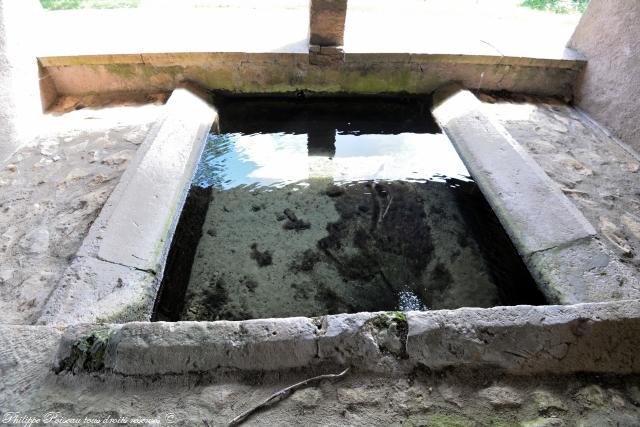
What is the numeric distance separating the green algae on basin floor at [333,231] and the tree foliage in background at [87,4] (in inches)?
130

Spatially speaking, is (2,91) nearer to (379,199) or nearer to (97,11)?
(97,11)

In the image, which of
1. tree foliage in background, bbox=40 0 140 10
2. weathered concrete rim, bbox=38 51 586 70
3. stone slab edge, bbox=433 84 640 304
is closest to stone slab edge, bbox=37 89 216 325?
weathered concrete rim, bbox=38 51 586 70

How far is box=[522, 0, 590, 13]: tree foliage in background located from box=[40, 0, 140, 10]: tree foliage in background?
5858mm

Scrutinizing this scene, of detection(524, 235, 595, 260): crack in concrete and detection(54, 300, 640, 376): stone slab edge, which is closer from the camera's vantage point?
detection(54, 300, 640, 376): stone slab edge

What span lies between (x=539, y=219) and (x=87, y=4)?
6229 millimetres

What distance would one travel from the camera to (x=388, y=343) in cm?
142

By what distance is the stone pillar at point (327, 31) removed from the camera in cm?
355

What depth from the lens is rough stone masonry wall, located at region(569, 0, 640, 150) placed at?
10.3 feet

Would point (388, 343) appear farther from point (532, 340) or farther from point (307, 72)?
point (307, 72)

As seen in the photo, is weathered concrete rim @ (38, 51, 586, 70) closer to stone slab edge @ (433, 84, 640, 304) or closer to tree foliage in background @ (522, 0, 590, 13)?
stone slab edge @ (433, 84, 640, 304)

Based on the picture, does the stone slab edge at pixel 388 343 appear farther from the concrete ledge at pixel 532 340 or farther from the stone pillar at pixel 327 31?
the stone pillar at pixel 327 31

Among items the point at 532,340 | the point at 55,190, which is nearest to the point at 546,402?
the point at 532,340

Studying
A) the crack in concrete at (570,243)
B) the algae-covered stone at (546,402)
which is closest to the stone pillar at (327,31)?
the crack in concrete at (570,243)

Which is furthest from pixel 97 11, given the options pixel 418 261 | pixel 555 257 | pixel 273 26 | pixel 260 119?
pixel 555 257
